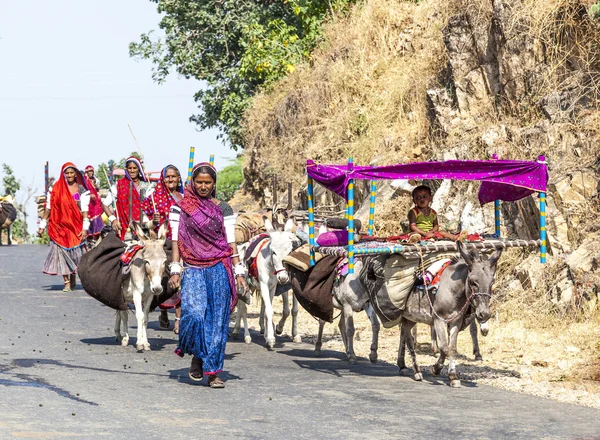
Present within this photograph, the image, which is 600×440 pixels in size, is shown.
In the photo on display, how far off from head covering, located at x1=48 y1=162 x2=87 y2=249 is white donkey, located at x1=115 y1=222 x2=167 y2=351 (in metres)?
7.54

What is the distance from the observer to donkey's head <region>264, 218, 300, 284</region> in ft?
47.4

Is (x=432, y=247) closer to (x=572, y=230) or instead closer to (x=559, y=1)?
(x=572, y=230)

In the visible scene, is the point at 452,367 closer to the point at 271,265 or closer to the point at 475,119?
the point at 271,265

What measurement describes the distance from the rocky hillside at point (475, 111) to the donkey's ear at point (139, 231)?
17.9 ft

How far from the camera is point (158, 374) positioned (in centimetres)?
1202

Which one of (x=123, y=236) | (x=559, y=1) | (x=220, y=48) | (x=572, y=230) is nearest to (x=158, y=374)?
(x=123, y=236)

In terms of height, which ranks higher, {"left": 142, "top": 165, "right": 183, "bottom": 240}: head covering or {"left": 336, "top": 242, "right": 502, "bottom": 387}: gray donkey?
{"left": 142, "top": 165, "right": 183, "bottom": 240}: head covering

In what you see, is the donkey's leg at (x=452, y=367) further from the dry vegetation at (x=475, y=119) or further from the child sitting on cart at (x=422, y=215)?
the child sitting on cart at (x=422, y=215)

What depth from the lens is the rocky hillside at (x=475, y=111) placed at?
16.5 m

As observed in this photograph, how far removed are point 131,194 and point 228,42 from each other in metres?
20.2

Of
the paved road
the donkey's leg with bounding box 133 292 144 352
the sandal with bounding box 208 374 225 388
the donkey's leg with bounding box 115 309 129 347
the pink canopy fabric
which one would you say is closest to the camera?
the paved road

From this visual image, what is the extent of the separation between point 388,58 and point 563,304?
A: 13.3m

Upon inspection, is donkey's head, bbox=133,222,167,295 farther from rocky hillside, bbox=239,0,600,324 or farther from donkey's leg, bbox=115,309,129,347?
rocky hillside, bbox=239,0,600,324

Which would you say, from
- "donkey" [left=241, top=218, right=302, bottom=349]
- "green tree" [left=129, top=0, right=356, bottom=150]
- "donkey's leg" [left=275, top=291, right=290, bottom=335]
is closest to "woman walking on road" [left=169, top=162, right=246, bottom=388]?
"donkey" [left=241, top=218, right=302, bottom=349]
